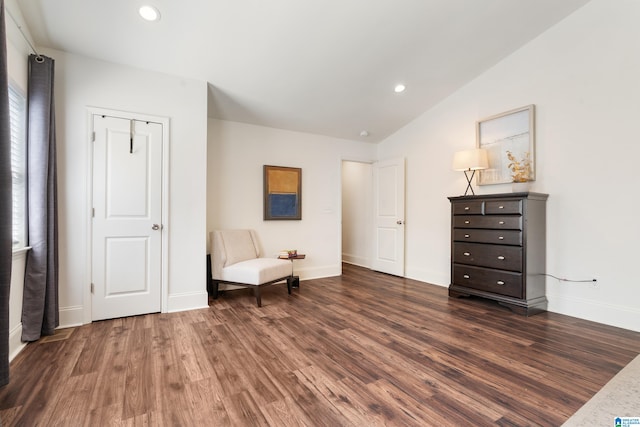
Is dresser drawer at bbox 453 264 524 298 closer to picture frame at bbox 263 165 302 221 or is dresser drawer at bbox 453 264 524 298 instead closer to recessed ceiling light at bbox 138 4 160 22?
picture frame at bbox 263 165 302 221

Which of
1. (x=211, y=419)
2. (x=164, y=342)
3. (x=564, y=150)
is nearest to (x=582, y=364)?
(x=564, y=150)

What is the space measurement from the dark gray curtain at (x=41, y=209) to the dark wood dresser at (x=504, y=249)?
426cm

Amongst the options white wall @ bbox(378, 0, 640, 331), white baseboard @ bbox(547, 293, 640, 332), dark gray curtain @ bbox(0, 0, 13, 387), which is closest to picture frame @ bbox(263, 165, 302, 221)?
white wall @ bbox(378, 0, 640, 331)

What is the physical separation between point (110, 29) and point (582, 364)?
4.58 m

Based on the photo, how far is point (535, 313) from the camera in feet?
10.4

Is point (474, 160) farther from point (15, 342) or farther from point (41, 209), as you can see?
point (15, 342)

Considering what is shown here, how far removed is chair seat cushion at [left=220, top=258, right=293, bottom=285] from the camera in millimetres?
3506

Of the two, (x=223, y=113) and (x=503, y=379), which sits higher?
(x=223, y=113)

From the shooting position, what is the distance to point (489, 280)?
11.3 feet

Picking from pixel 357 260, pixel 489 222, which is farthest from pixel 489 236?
pixel 357 260

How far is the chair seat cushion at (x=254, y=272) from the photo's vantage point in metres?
3.51

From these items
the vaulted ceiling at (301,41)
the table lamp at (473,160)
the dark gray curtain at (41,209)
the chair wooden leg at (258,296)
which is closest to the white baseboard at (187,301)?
the chair wooden leg at (258,296)

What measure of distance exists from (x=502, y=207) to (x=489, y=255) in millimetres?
575

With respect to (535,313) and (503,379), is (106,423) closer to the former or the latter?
(503,379)
